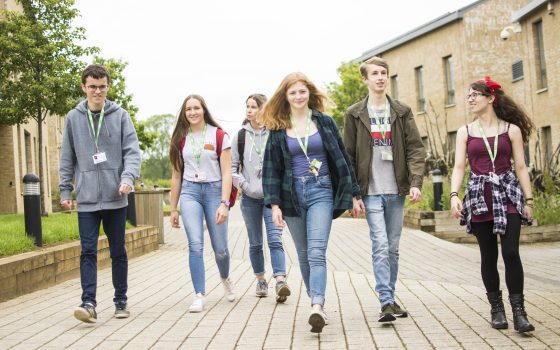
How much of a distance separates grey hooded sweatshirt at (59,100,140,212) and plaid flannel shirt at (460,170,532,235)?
2.69 meters

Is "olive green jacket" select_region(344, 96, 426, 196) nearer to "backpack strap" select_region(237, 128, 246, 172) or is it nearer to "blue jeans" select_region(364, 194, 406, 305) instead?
"blue jeans" select_region(364, 194, 406, 305)

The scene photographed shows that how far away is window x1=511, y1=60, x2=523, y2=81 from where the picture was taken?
29641mm

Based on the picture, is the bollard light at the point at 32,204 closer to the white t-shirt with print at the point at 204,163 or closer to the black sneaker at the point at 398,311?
the white t-shirt with print at the point at 204,163

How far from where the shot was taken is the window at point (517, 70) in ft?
97.2

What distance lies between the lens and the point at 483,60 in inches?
1248

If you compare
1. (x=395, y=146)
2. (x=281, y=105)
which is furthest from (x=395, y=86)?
(x=281, y=105)

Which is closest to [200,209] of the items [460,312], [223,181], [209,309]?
[223,181]

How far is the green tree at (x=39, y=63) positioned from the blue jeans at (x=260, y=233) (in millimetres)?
13091

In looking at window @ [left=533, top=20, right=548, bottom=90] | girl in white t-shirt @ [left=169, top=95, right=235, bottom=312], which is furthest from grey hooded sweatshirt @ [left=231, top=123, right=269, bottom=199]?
window @ [left=533, top=20, right=548, bottom=90]

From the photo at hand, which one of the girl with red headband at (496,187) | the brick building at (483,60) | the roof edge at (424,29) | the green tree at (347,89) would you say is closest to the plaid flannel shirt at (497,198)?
the girl with red headband at (496,187)

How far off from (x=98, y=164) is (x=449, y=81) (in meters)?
28.2

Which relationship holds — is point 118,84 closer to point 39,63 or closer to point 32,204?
point 39,63

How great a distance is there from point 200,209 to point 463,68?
85.9ft

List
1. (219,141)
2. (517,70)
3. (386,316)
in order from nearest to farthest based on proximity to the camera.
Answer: (386,316)
(219,141)
(517,70)
